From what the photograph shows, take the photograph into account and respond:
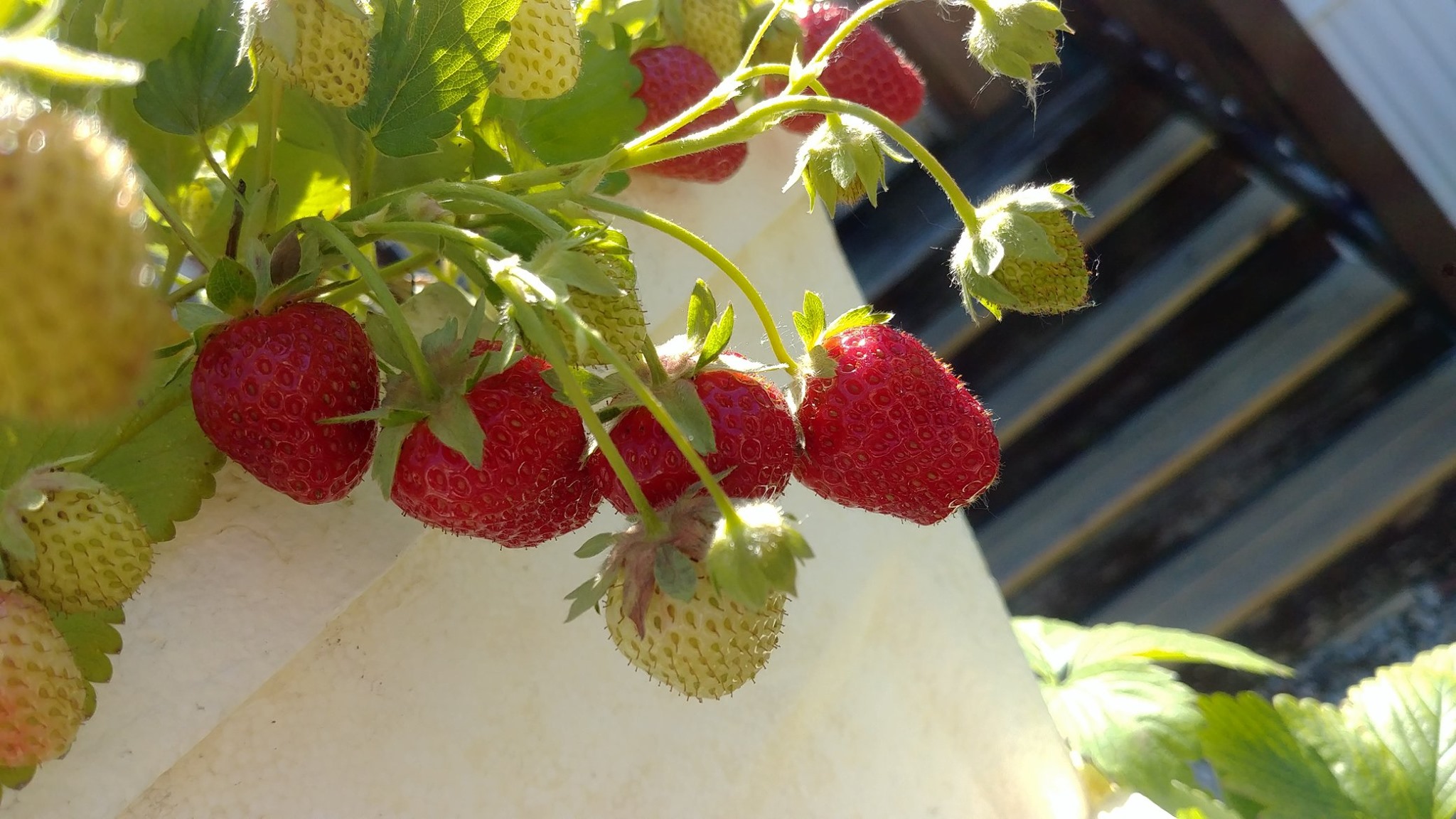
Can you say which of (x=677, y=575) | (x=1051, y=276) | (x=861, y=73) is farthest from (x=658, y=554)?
(x=861, y=73)

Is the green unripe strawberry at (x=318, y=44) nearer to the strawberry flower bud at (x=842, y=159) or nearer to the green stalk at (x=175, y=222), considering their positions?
the green stalk at (x=175, y=222)

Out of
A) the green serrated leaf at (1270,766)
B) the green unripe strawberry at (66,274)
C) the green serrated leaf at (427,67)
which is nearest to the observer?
the green unripe strawberry at (66,274)

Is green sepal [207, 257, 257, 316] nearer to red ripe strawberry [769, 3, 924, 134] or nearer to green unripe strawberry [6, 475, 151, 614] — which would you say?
green unripe strawberry [6, 475, 151, 614]

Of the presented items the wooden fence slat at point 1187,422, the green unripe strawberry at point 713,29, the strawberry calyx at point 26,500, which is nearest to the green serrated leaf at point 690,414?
the strawberry calyx at point 26,500

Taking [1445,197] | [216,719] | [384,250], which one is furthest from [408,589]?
[1445,197]

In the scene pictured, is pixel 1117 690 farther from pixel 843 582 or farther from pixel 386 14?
pixel 386 14

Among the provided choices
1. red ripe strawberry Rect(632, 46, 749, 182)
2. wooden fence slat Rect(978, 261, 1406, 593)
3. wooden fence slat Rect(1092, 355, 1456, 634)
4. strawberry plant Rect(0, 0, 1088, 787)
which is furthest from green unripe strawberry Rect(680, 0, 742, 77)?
wooden fence slat Rect(1092, 355, 1456, 634)

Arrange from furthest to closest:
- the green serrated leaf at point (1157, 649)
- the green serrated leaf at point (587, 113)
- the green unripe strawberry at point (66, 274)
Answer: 1. the green serrated leaf at point (1157, 649)
2. the green serrated leaf at point (587, 113)
3. the green unripe strawberry at point (66, 274)
